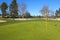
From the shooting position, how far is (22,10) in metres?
68.2

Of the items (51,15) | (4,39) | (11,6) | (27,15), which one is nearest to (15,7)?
(11,6)

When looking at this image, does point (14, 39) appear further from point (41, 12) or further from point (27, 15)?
point (41, 12)

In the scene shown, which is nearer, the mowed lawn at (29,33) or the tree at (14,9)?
the mowed lawn at (29,33)

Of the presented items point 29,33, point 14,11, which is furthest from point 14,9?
point 29,33

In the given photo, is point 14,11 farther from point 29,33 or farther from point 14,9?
point 29,33

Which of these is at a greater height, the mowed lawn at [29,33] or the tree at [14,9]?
the tree at [14,9]

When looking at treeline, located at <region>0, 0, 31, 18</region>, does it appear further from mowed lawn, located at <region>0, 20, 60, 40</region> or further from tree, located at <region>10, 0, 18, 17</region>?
mowed lawn, located at <region>0, 20, 60, 40</region>

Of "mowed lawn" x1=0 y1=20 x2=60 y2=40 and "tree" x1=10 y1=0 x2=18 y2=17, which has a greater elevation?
"tree" x1=10 y1=0 x2=18 y2=17

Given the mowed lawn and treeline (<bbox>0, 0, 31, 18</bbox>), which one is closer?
the mowed lawn

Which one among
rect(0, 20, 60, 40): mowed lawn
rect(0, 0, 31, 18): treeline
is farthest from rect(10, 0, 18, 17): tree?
rect(0, 20, 60, 40): mowed lawn

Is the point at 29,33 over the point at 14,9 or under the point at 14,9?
under

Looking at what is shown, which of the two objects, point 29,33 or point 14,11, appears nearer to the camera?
point 29,33

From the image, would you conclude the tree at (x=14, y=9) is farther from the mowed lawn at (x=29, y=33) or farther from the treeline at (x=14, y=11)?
the mowed lawn at (x=29, y=33)

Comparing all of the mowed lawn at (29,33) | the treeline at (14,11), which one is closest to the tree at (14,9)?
the treeline at (14,11)
